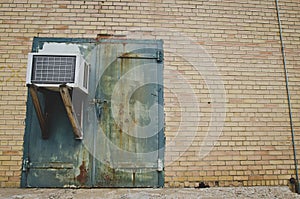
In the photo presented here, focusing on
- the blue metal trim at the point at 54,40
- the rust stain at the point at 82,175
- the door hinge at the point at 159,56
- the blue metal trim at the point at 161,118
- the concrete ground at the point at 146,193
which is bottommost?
the concrete ground at the point at 146,193

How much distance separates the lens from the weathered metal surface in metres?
3.27

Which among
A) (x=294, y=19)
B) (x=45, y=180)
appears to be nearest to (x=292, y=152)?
(x=294, y=19)

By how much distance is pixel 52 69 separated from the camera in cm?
293

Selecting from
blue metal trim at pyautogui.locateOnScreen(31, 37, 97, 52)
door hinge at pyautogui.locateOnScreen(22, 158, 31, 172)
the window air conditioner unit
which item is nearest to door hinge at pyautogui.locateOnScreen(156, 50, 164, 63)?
blue metal trim at pyautogui.locateOnScreen(31, 37, 97, 52)

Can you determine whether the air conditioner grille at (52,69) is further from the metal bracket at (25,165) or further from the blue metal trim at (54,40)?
the metal bracket at (25,165)

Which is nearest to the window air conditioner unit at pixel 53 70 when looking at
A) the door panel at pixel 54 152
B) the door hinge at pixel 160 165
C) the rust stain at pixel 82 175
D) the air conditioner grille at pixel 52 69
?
the air conditioner grille at pixel 52 69

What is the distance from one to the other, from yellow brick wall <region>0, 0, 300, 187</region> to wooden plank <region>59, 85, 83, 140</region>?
2.42 ft

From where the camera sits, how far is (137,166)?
131 inches

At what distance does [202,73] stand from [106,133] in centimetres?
150

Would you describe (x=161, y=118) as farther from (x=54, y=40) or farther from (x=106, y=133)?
(x=54, y=40)

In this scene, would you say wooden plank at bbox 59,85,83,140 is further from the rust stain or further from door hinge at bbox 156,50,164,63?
door hinge at bbox 156,50,164,63

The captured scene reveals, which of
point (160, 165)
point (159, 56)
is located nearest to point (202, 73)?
point (159, 56)

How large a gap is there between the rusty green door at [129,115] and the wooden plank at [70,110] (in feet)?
0.80

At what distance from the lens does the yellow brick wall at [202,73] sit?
3414 mm
